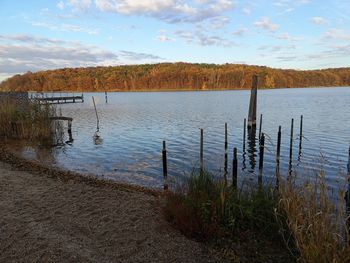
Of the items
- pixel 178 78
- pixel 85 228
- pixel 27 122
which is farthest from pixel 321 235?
pixel 178 78

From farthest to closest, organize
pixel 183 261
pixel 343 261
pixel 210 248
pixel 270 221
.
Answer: pixel 270 221
pixel 210 248
pixel 183 261
pixel 343 261

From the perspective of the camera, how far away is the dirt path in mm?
5664

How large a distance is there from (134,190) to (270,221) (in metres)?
5.15

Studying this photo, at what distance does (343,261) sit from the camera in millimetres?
4605

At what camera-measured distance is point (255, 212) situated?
7.22 metres

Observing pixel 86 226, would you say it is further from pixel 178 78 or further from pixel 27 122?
pixel 178 78

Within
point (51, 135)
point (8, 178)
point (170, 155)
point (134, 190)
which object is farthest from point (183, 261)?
point (51, 135)

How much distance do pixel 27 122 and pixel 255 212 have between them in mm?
18851

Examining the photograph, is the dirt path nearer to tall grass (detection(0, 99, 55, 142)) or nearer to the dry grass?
the dry grass

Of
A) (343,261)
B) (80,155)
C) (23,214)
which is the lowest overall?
(80,155)

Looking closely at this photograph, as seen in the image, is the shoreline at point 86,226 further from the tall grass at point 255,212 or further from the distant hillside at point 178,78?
the distant hillside at point 178,78

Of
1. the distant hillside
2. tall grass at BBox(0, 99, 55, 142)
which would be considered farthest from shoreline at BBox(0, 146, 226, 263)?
the distant hillside

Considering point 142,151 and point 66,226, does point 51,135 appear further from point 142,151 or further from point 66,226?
point 66,226

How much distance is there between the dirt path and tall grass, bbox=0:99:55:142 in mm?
12066
